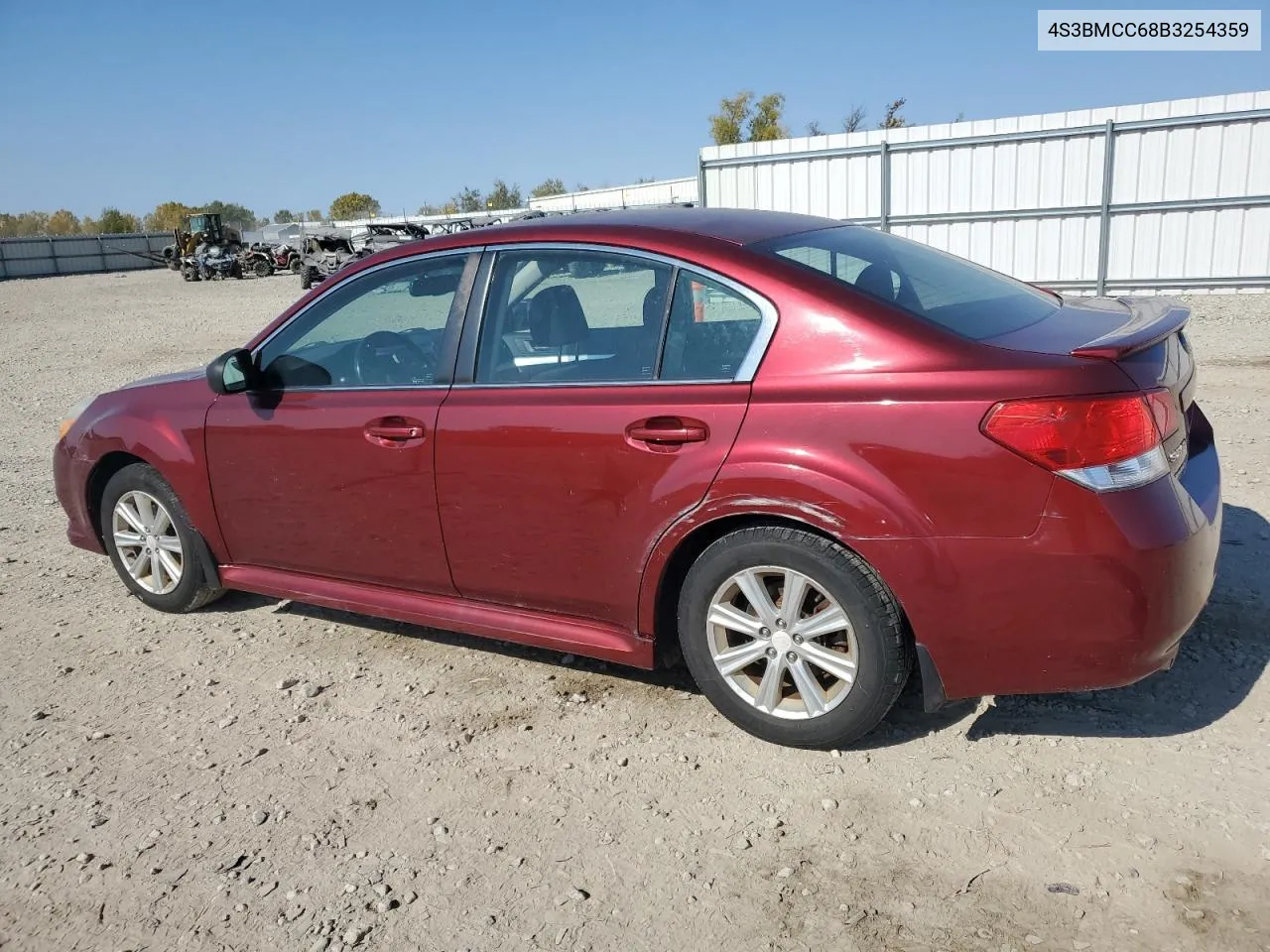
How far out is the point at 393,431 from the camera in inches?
143

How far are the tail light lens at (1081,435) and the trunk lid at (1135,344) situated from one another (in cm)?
13

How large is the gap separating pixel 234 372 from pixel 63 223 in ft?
280

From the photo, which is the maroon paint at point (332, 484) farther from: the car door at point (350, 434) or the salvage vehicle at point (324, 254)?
the salvage vehicle at point (324, 254)

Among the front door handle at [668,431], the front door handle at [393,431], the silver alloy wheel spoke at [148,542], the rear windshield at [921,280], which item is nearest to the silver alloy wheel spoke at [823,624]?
the front door handle at [668,431]

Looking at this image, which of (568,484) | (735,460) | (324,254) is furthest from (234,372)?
(324,254)

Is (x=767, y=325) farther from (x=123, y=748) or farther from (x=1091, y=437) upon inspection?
(x=123, y=748)

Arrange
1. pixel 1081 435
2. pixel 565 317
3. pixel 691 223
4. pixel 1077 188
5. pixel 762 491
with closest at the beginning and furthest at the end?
pixel 1081 435 < pixel 762 491 < pixel 691 223 < pixel 565 317 < pixel 1077 188

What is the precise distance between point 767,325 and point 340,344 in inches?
72.7

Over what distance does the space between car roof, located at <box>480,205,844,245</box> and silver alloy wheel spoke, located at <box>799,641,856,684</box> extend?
130 cm

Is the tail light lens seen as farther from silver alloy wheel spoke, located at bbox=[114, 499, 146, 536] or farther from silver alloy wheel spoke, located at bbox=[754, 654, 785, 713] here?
silver alloy wheel spoke, located at bbox=[114, 499, 146, 536]

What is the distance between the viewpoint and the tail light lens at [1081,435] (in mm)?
2584

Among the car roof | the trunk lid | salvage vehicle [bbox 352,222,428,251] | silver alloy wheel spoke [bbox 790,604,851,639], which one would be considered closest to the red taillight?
the trunk lid

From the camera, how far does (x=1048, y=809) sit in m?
2.78

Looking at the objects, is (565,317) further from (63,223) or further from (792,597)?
A: (63,223)
